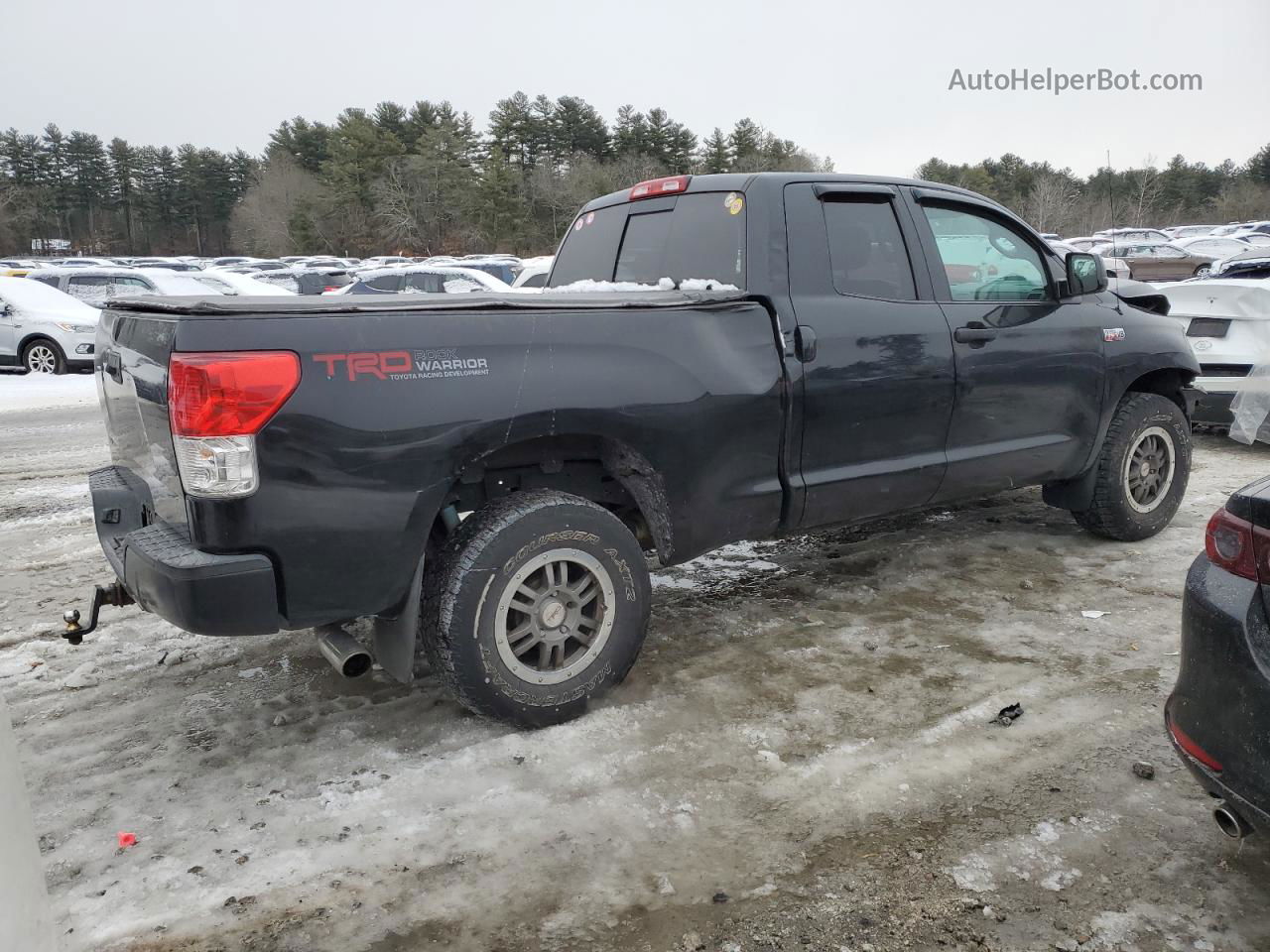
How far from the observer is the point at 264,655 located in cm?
413

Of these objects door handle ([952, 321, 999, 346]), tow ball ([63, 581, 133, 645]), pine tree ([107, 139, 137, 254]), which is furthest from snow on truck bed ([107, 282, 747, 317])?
pine tree ([107, 139, 137, 254])

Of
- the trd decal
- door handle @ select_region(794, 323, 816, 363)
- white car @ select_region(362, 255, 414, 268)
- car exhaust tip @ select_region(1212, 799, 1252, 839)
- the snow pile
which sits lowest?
car exhaust tip @ select_region(1212, 799, 1252, 839)

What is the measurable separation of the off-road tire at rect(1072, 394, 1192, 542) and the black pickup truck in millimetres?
88

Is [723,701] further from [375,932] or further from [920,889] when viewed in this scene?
[375,932]

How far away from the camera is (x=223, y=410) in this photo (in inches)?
105

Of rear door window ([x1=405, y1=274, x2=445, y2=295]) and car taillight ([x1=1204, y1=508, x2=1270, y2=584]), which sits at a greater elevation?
rear door window ([x1=405, y1=274, x2=445, y2=295])

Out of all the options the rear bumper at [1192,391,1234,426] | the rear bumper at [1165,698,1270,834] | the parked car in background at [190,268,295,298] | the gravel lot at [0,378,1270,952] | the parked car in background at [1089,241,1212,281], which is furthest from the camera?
the parked car in background at [1089,241,1212,281]

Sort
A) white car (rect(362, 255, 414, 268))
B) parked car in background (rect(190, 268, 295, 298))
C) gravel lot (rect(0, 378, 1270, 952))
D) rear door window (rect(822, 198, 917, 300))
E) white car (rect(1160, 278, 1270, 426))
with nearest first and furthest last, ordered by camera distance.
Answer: gravel lot (rect(0, 378, 1270, 952)) → rear door window (rect(822, 198, 917, 300)) → white car (rect(1160, 278, 1270, 426)) → parked car in background (rect(190, 268, 295, 298)) → white car (rect(362, 255, 414, 268))

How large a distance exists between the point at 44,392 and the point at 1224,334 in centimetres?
1367

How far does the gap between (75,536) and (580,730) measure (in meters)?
4.19

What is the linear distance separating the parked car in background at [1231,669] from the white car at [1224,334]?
20.9 feet

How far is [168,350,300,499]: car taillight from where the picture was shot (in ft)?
8.71

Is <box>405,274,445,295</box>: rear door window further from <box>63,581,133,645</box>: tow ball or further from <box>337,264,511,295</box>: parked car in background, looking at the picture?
<box>63,581,133,645</box>: tow ball

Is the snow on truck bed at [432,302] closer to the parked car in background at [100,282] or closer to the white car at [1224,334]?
the white car at [1224,334]
